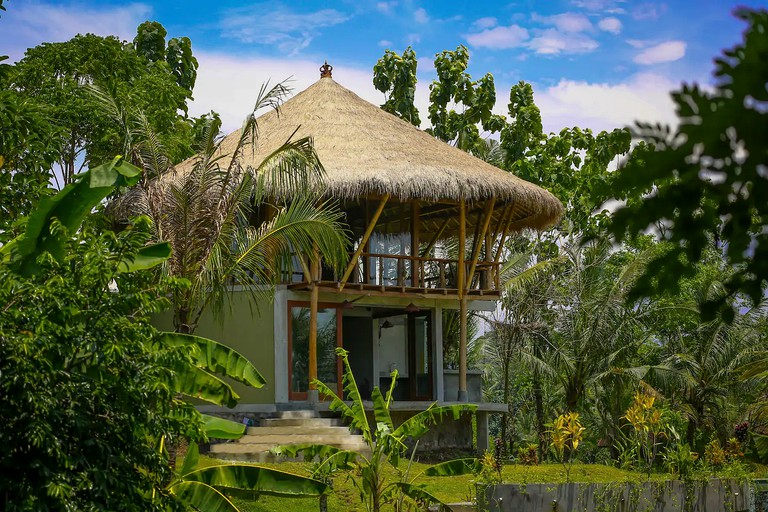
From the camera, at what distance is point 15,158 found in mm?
12086

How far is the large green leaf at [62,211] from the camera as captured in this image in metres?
8.23

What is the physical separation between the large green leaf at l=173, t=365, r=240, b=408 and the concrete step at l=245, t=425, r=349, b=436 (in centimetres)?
656

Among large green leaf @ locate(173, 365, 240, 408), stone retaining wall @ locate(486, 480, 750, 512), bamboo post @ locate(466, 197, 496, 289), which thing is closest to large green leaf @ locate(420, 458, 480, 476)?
stone retaining wall @ locate(486, 480, 750, 512)

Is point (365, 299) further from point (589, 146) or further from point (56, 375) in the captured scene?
point (56, 375)

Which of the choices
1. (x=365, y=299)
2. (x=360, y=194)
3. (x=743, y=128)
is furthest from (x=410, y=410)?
(x=743, y=128)

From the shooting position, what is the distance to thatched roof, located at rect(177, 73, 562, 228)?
1728cm

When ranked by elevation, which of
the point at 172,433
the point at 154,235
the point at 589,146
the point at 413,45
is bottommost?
the point at 172,433

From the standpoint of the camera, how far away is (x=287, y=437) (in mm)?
15781

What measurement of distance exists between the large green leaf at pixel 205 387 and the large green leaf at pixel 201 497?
0.75 m

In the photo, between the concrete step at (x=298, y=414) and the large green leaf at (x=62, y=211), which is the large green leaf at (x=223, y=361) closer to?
the large green leaf at (x=62, y=211)

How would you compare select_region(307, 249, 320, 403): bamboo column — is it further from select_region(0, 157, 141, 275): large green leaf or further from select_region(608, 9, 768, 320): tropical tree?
select_region(608, 9, 768, 320): tropical tree

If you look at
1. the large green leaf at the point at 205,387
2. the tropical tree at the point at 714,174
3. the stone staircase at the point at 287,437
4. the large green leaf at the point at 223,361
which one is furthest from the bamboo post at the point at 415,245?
the tropical tree at the point at 714,174

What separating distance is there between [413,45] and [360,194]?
11.6m

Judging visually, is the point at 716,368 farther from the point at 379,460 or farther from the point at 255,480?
the point at 255,480
